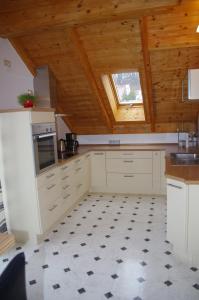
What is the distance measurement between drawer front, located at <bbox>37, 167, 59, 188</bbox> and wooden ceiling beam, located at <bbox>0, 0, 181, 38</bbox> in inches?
68.8

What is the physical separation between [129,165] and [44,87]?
6.34 feet

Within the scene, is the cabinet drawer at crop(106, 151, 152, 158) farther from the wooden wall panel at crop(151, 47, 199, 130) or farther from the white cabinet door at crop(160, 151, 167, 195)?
the wooden wall panel at crop(151, 47, 199, 130)

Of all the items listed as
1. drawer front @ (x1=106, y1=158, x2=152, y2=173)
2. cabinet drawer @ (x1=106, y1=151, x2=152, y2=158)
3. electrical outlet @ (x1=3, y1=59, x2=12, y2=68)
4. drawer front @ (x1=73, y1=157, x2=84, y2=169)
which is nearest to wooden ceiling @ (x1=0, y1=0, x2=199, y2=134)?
electrical outlet @ (x1=3, y1=59, x2=12, y2=68)

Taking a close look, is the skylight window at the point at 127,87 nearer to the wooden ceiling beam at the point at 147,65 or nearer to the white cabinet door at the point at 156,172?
the wooden ceiling beam at the point at 147,65

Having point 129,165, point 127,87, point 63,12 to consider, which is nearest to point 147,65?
point 127,87

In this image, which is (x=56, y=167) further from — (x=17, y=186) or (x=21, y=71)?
(x=21, y=71)

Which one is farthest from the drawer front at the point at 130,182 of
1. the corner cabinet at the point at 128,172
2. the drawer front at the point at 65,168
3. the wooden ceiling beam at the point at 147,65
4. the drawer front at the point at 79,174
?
the wooden ceiling beam at the point at 147,65

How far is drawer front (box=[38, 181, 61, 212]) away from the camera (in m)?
2.90

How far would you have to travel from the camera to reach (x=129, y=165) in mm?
4375

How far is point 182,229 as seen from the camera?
2.37 metres

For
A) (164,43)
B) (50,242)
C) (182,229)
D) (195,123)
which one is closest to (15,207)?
(50,242)

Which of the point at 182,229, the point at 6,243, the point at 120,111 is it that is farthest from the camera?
the point at 120,111

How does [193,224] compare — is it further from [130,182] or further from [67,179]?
[130,182]

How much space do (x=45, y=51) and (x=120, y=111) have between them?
1.89 metres
